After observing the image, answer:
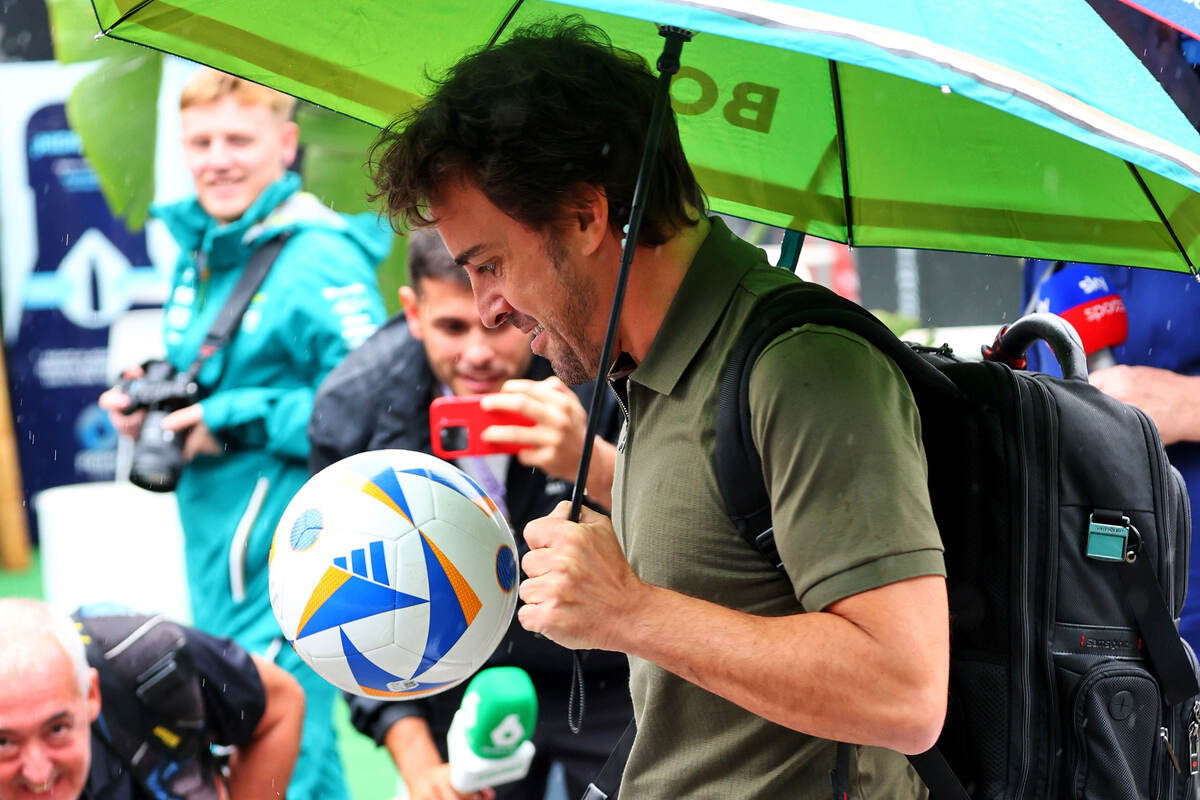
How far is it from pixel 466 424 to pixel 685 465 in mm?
1468

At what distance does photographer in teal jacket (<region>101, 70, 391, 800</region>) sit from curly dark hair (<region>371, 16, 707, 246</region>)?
8.70ft

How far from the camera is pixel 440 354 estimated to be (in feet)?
12.7

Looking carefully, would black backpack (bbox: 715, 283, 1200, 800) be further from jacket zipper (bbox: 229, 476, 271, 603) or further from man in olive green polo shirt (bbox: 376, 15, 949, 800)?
jacket zipper (bbox: 229, 476, 271, 603)

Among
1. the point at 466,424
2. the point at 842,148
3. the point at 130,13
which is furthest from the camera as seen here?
the point at 466,424

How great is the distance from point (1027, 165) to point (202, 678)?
9.79ft

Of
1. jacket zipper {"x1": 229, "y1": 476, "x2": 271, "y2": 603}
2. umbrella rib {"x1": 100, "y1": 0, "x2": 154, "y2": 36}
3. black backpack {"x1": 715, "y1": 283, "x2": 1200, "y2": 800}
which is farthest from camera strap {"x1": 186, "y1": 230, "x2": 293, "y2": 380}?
black backpack {"x1": 715, "y1": 283, "x2": 1200, "y2": 800}

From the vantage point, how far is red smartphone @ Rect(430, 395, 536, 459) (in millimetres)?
2969

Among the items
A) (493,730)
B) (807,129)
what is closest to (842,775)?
(807,129)

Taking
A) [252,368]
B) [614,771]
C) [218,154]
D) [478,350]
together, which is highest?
[218,154]

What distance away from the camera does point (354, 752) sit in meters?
5.03

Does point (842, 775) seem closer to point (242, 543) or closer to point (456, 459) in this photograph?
point (456, 459)

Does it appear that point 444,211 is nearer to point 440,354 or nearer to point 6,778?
point 440,354

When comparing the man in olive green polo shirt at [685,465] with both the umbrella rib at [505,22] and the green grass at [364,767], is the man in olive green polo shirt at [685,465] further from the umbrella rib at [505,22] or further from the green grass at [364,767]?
the green grass at [364,767]

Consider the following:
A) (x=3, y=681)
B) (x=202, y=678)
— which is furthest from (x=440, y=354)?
(x=3, y=681)
